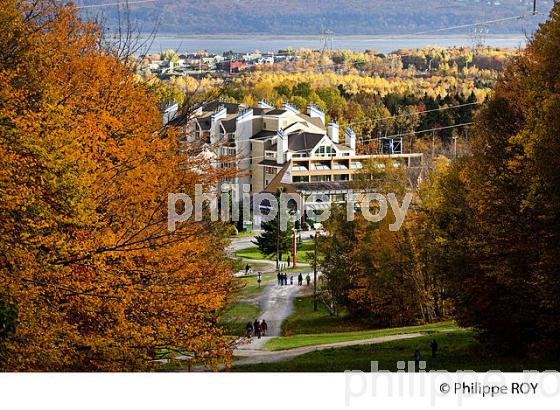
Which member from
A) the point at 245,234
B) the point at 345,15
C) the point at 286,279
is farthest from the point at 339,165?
the point at 286,279

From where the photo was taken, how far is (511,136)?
419 inches

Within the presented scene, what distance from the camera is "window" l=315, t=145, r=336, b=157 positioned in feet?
37.7

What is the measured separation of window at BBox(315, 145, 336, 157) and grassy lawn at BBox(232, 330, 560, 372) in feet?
9.19

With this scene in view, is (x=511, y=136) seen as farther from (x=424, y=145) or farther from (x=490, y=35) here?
(x=424, y=145)

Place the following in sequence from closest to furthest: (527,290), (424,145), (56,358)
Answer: (56,358) → (527,290) → (424,145)

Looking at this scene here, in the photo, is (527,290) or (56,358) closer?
(56,358)

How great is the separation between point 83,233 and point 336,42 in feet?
11.0

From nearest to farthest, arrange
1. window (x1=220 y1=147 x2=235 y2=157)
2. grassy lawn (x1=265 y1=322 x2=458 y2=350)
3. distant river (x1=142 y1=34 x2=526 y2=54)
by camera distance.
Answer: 1. grassy lawn (x1=265 y1=322 x2=458 y2=350)
2. distant river (x1=142 y1=34 x2=526 y2=54)
3. window (x1=220 y1=147 x2=235 y2=157)

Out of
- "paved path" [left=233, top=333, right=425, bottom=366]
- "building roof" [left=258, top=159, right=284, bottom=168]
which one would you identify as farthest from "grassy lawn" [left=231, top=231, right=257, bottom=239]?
"paved path" [left=233, top=333, right=425, bottom=366]

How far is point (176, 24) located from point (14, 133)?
2950 millimetres

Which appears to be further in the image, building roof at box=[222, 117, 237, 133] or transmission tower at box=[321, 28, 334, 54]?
building roof at box=[222, 117, 237, 133]

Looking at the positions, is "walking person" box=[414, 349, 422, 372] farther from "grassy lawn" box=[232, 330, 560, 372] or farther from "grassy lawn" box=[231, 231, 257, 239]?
"grassy lawn" box=[231, 231, 257, 239]

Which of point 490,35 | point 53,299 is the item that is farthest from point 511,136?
point 53,299

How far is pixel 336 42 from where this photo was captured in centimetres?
1055
